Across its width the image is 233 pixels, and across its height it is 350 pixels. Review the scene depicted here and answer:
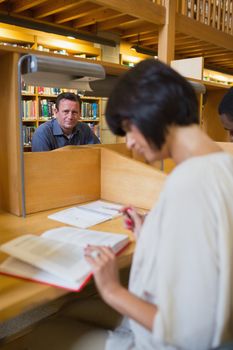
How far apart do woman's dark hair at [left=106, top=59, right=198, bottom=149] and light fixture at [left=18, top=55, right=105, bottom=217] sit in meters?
0.62

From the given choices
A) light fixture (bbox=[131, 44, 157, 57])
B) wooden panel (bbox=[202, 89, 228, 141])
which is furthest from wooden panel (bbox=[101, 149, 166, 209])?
light fixture (bbox=[131, 44, 157, 57])

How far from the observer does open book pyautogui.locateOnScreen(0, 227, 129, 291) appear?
32.8 inches

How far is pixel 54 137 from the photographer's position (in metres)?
2.89

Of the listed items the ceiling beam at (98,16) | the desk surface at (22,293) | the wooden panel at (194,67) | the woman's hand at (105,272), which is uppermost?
the ceiling beam at (98,16)

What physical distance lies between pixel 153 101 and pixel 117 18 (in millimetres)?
3940

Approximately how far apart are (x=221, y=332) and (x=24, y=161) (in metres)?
1.07

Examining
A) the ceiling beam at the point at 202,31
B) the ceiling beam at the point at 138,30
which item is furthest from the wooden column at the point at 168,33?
the ceiling beam at the point at 138,30

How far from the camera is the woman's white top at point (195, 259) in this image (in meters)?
0.59

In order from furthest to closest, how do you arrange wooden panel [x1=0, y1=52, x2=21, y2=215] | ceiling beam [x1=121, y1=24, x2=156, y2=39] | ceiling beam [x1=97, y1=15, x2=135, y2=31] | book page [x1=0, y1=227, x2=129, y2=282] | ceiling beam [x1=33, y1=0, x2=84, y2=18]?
ceiling beam [x1=121, y1=24, x2=156, y2=39] < ceiling beam [x1=97, y1=15, x2=135, y2=31] < ceiling beam [x1=33, y1=0, x2=84, y2=18] < wooden panel [x1=0, y1=52, x2=21, y2=215] < book page [x1=0, y1=227, x2=129, y2=282]

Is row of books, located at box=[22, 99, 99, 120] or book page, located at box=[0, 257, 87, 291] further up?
row of books, located at box=[22, 99, 99, 120]

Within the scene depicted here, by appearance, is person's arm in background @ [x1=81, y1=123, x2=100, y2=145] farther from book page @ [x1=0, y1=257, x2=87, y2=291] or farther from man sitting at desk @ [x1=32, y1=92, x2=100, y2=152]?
book page @ [x1=0, y1=257, x2=87, y2=291]

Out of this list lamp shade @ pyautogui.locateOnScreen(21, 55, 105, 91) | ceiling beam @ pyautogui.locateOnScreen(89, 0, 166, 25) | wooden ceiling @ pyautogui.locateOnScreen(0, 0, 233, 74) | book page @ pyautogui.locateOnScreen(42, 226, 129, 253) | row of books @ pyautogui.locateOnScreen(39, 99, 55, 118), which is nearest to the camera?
book page @ pyautogui.locateOnScreen(42, 226, 129, 253)

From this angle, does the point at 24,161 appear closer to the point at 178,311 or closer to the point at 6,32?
the point at 178,311

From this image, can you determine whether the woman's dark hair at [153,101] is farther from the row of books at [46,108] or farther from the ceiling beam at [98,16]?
the row of books at [46,108]
